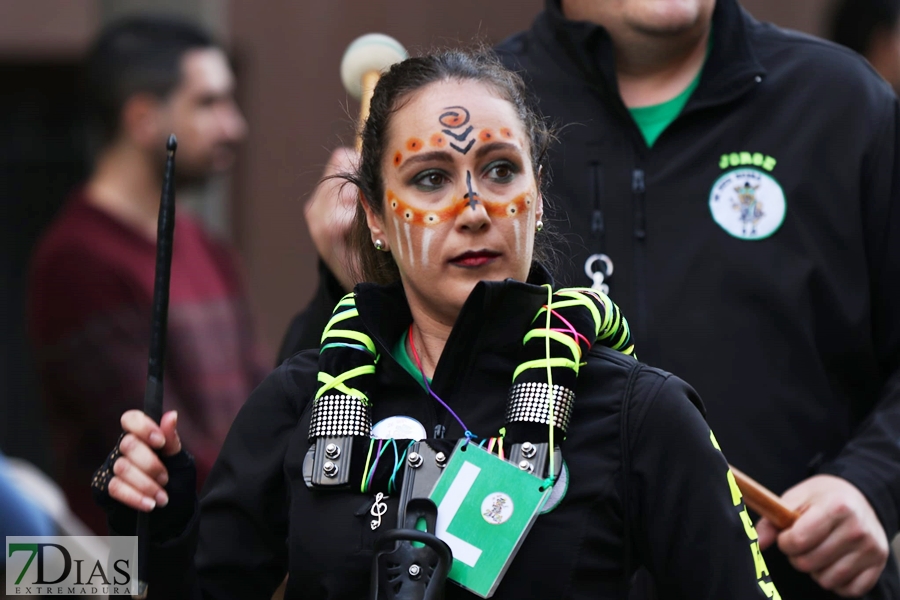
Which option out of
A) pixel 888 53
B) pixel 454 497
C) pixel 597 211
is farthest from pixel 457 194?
pixel 888 53

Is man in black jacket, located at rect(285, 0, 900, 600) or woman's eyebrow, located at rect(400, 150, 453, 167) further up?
woman's eyebrow, located at rect(400, 150, 453, 167)

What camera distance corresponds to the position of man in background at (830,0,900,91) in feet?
19.0

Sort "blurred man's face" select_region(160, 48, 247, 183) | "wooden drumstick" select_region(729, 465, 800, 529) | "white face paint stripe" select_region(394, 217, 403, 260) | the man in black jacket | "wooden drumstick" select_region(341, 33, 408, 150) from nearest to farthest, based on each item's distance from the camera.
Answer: "white face paint stripe" select_region(394, 217, 403, 260)
"wooden drumstick" select_region(729, 465, 800, 529)
the man in black jacket
"wooden drumstick" select_region(341, 33, 408, 150)
"blurred man's face" select_region(160, 48, 247, 183)

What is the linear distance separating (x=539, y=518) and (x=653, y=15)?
135cm

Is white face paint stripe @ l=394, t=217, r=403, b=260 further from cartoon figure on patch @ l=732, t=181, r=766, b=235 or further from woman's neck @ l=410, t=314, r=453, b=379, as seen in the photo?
cartoon figure on patch @ l=732, t=181, r=766, b=235

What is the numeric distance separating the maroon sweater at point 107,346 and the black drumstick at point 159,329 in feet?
7.90

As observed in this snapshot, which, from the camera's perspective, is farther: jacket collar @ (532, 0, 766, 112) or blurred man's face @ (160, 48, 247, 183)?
blurred man's face @ (160, 48, 247, 183)

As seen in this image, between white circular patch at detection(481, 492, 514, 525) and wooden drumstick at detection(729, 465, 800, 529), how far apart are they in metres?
0.78

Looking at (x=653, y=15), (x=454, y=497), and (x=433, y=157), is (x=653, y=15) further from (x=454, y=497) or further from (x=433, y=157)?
(x=454, y=497)

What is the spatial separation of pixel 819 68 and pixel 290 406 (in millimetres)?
1455

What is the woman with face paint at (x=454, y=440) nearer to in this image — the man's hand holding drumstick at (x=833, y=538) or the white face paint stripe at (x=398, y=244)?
the white face paint stripe at (x=398, y=244)

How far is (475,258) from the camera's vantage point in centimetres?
266

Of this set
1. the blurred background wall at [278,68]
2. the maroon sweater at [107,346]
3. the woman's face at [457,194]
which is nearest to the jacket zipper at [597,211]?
the woman's face at [457,194]

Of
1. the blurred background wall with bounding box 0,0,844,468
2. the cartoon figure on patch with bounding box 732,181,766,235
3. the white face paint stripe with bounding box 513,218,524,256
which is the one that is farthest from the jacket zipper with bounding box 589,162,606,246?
the blurred background wall with bounding box 0,0,844,468
